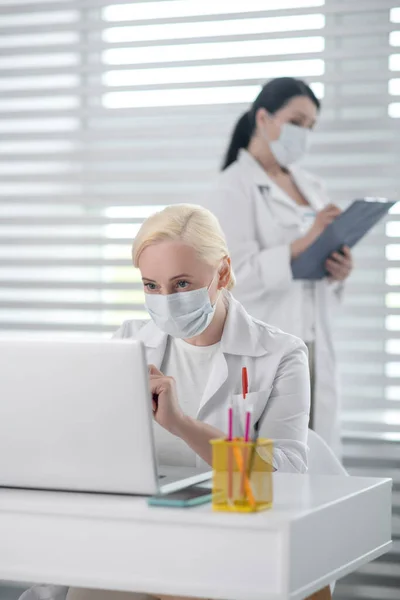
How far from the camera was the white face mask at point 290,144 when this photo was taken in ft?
10.6

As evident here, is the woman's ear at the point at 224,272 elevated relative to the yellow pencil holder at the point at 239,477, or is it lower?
elevated

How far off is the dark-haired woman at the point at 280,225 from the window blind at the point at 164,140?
22 cm

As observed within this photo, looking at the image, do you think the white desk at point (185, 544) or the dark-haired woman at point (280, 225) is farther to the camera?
the dark-haired woman at point (280, 225)

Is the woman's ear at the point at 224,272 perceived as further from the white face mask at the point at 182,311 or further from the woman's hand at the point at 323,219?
the woman's hand at the point at 323,219

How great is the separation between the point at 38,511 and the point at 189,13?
8.65 feet

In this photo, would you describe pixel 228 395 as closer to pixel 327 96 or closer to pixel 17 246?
pixel 327 96

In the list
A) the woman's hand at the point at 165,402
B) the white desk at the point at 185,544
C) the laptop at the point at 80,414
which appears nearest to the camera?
the white desk at the point at 185,544

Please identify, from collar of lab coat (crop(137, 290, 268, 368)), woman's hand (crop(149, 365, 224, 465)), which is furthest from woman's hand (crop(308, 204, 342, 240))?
woman's hand (crop(149, 365, 224, 465))

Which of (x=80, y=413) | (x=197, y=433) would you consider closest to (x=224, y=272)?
→ (x=197, y=433)

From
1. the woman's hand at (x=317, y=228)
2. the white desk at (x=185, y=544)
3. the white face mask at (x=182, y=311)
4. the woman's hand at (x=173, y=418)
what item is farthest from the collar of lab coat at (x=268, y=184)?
the white desk at (x=185, y=544)

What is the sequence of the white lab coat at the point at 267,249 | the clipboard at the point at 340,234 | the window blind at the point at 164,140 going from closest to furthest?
the clipboard at the point at 340,234, the white lab coat at the point at 267,249, the window blind at the point at 164,140

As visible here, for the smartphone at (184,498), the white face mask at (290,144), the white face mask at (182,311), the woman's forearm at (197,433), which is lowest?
the smartphone at (184,498)

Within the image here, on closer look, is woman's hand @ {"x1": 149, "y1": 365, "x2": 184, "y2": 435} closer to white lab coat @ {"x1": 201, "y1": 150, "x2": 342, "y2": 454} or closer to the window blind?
white lab coat @ {"x1": 201, "y1": 150, "x2": 342, "y2": 454}

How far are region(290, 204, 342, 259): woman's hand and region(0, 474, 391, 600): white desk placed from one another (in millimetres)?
1670
